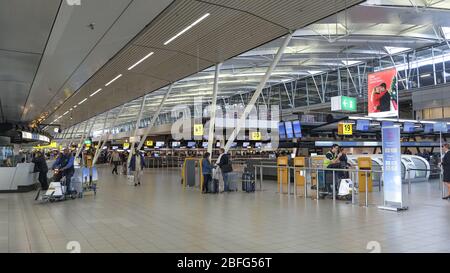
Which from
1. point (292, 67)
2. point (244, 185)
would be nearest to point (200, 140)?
point (292, 67)

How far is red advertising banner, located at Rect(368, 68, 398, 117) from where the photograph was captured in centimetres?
966

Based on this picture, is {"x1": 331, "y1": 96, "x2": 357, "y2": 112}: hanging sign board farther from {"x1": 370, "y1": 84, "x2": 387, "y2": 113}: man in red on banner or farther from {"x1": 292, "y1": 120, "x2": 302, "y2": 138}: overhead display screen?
{"x1": 292, "y1": 120, "x2": 302, "y2": 138}: overhead display screen

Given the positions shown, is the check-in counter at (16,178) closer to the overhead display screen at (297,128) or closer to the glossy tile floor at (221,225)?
the glossy tile floor at (221,225)

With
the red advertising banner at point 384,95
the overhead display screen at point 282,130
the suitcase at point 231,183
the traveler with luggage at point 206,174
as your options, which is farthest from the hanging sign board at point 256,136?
the red advertising banner at point 384,95

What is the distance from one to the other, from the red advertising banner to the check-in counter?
13225 millimetres

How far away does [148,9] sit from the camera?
9367 mm

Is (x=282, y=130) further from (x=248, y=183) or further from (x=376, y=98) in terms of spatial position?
(x=376, y=98)

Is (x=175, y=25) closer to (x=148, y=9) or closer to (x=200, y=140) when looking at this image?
(x=148, y=9)

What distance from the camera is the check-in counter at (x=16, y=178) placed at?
46.9ft

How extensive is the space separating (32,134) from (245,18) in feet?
82.4

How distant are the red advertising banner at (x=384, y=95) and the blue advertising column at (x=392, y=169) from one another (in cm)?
47

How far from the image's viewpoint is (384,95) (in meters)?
9.94

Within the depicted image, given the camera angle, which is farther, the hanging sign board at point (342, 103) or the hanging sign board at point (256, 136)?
the hanging sign board at point (256, 136)

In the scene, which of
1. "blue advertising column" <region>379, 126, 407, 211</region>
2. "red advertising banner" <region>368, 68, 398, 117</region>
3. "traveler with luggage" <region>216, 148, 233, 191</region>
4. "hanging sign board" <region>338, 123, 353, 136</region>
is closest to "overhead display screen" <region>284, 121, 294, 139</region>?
"hanging sign board" <region>338, 123, 353, 136</region>
